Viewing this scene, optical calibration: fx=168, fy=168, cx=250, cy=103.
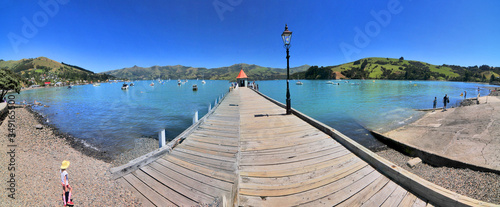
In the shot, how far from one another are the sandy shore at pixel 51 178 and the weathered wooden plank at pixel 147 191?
0.21 meters

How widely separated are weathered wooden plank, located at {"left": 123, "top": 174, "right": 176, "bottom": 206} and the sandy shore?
21cm

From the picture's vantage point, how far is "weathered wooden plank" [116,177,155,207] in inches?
145

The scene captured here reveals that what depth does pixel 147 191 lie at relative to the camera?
395 cm

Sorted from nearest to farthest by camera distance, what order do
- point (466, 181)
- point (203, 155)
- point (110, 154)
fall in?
point (203, 155) → point (466, 181) → point (110, 154)

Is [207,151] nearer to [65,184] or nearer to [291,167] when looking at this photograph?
[291,167]

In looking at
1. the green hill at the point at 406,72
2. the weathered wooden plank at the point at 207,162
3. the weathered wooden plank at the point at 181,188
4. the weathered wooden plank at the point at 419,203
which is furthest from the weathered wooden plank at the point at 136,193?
the green hill at the point at 406,72

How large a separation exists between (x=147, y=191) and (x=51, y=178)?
22.0ft

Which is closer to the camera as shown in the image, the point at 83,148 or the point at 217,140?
the point at 217,140

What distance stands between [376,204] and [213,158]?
3970 millimetres

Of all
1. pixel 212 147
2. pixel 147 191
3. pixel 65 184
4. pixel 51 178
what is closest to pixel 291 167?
pixel 212 147

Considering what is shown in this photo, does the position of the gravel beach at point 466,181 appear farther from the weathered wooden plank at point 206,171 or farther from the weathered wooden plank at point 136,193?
the weathered wooden plank at point 136,193

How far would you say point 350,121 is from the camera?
1912 centimetres

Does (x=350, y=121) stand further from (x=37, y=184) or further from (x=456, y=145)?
(x=37, y=184)

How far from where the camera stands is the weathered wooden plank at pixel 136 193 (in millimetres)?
3675
